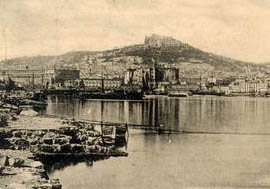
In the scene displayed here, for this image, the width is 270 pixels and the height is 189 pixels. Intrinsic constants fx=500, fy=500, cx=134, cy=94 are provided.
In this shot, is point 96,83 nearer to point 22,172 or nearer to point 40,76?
point 40,76

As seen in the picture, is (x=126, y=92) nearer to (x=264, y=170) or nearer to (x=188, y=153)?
(x=188, y=153)

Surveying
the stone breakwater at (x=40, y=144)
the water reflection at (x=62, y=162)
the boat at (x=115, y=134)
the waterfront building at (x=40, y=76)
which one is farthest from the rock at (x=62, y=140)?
the waterfront building at (x=40, y=76)

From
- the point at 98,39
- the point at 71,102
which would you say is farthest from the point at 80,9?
the point at 71,102

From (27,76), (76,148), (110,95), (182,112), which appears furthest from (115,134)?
(182,112)

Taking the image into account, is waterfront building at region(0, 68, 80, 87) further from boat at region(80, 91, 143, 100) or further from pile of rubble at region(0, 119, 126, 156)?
pile of rubble at region(0, 119, 126, 156)

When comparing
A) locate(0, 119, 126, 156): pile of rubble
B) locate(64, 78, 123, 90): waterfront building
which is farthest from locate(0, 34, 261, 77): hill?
locate(0, 119, 126, 156): pile of rubble

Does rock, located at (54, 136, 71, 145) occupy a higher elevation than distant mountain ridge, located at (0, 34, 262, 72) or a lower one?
lower

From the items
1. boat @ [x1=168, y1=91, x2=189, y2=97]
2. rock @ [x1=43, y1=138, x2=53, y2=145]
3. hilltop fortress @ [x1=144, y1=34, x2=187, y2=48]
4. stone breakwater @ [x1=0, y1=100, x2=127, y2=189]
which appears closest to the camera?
stone breakwater @ [x1=0, y1=100, x2=127, y2=189]
